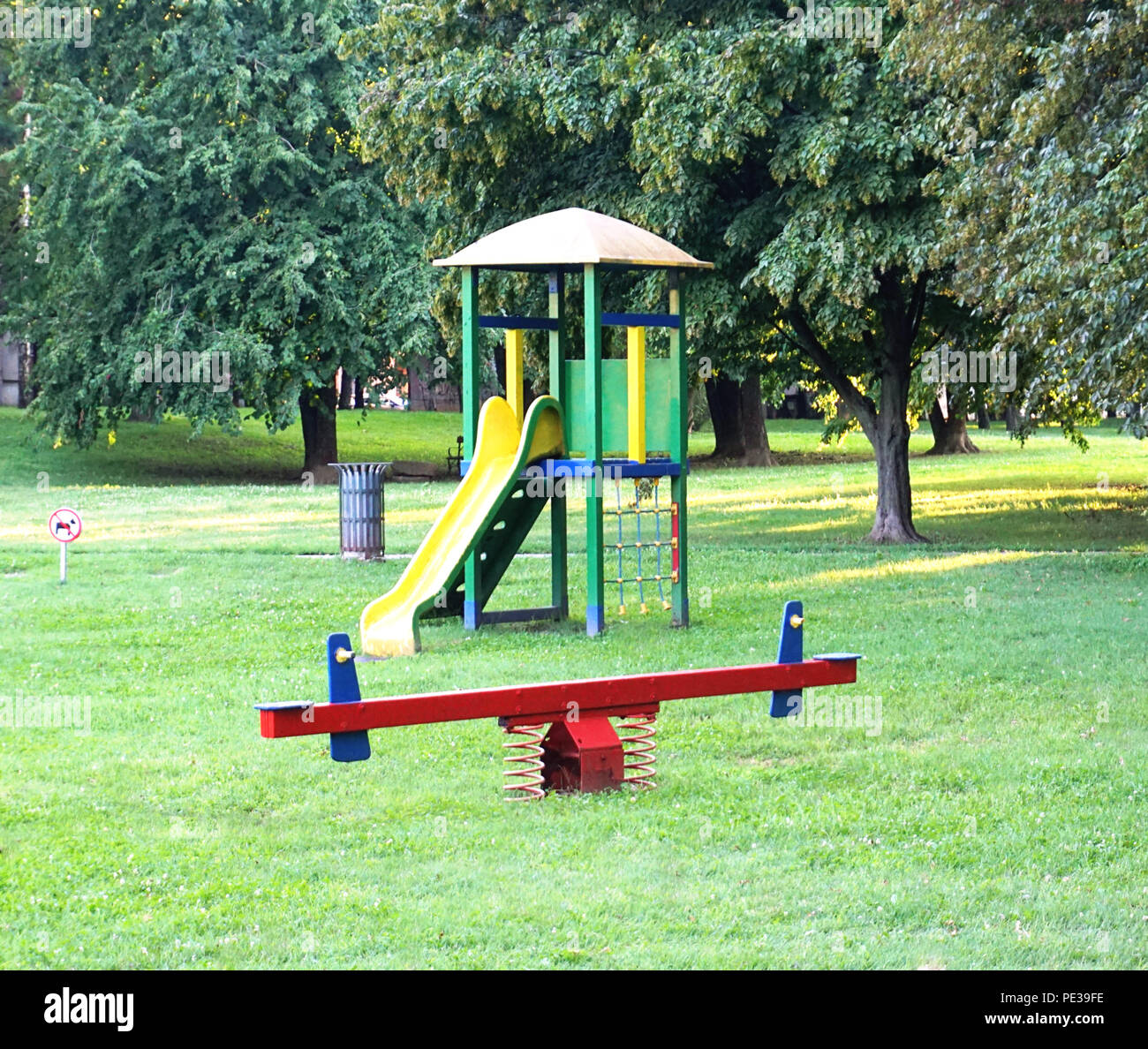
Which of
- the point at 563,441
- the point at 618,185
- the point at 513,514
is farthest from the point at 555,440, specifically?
the point at 618,185

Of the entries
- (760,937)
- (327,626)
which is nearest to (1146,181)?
(327,626)

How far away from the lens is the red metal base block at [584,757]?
8.47 m

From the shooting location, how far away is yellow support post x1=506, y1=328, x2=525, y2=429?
52.5 feet

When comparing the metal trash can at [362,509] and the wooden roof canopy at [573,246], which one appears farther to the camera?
the metal trash can at [362,509]

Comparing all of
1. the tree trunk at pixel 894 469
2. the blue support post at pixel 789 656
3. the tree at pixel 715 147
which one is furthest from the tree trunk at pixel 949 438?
the blue support post at pixel 789 656

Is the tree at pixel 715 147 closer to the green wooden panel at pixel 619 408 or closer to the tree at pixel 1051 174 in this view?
the tree at pixel 1051 174

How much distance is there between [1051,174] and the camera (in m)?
14.7

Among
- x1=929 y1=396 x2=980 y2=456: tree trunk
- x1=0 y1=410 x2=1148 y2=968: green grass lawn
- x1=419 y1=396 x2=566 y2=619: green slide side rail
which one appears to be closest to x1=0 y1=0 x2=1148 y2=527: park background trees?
x1=0 y1=410 x2=1148 y2=968: green grass lawn

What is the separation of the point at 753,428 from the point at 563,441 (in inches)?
1042

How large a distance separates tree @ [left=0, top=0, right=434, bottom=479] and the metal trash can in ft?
49.9

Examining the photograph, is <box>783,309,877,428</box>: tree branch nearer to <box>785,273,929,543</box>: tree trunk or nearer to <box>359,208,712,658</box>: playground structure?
<box>785,273,929,543</box>: tree trunk

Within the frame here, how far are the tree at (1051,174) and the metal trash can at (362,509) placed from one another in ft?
23.9

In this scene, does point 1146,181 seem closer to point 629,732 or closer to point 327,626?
point 629,732

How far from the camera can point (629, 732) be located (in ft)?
33.1
